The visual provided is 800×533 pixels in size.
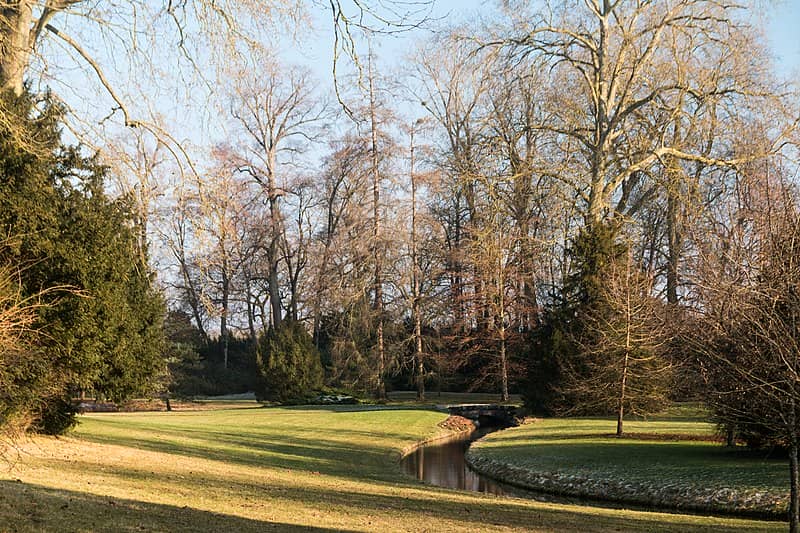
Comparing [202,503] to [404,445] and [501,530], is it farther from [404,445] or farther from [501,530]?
[404,445]

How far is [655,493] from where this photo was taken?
13.0 m

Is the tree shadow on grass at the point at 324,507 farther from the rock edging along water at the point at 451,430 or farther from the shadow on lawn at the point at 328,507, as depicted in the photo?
the rock edging along water at the point at 451,430

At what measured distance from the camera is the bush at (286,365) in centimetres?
3238

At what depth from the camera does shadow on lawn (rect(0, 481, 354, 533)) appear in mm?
6715

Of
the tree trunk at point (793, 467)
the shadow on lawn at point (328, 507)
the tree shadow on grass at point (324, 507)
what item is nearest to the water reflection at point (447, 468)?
the shadow on lawn at point (328, 507)

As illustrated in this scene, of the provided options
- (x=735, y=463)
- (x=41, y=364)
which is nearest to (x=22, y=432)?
(x=41, y=364)

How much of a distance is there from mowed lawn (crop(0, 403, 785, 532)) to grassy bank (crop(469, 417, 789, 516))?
197 cm

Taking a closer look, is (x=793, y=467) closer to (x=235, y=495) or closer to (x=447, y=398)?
(x=235, y=495)

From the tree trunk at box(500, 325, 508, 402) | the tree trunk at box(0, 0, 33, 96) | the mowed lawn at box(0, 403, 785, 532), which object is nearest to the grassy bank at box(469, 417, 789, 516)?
the mowed lawn at box(0, 403, 785, 532)

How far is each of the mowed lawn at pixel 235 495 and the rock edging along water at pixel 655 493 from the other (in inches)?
61.2

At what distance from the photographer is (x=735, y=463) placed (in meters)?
13.6

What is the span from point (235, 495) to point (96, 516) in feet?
9.70

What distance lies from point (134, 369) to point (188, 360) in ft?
82.7

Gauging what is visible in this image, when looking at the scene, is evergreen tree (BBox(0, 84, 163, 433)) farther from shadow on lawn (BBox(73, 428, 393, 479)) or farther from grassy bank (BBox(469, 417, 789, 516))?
grassy bank (BBox(469, 417, 789, 516))
